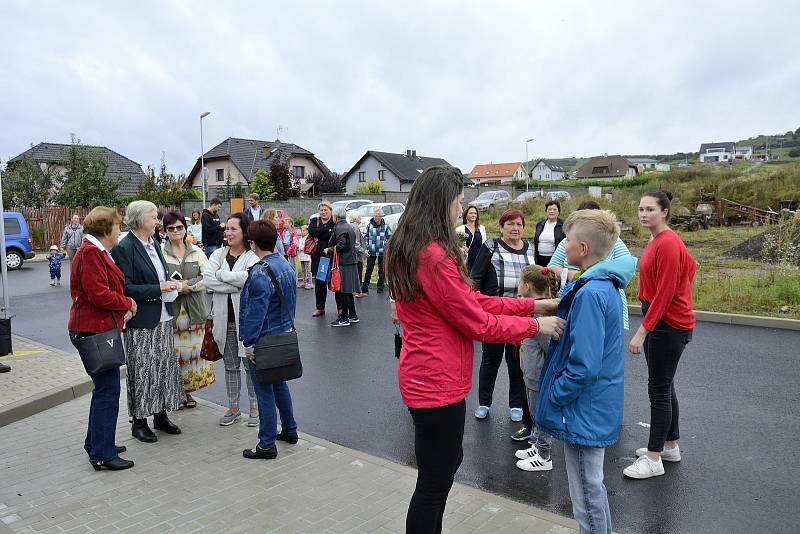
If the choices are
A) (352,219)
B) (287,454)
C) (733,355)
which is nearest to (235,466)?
(287,454)

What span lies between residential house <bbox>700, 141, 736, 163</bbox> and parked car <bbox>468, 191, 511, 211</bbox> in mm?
95808

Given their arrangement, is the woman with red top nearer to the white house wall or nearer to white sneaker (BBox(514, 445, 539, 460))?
white sneaker (BBox(514, 445, 539, 460))

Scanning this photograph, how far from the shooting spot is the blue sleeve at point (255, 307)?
4703mm

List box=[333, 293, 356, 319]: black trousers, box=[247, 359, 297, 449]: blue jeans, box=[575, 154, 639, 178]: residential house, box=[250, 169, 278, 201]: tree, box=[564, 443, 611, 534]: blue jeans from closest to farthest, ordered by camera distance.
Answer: box=[564, 443, 611, 534]: blue jeans, box=[247, 359, 297, 449]: blue jeans, box=[333, 293, 356, 319]: black trousers, box=[250, 169, 278, 201]: tree, box=[575, 154, 639, 178]: residential house

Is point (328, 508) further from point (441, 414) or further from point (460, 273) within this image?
point (460, 273)

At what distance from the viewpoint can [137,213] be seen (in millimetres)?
5113

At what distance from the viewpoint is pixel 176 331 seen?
559cm

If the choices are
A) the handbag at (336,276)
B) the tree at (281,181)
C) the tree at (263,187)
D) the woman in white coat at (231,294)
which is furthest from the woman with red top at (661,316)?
the tree at (281,181)

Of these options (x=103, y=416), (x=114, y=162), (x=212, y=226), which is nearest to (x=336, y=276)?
(x=212, y=226)

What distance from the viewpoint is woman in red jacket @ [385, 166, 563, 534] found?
2.78 m

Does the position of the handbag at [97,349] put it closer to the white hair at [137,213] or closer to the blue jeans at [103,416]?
the blue jeans at [103,416]

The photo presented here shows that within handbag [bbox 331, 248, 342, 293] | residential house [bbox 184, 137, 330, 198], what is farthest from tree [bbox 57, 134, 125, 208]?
handbag [bbox 331, 248, 342, 293]

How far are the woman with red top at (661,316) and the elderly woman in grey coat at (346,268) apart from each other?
6.33 meters

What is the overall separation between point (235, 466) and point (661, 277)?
346 cm
